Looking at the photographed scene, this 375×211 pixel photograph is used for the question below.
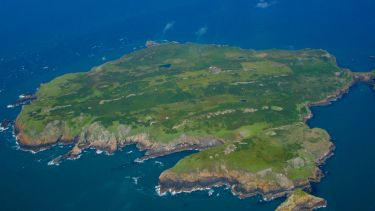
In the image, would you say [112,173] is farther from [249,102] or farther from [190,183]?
[249,102]

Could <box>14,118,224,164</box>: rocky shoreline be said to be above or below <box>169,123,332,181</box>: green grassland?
above

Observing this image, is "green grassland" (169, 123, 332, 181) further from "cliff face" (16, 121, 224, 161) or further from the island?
"cliff face" (16, 121, 224, 161)

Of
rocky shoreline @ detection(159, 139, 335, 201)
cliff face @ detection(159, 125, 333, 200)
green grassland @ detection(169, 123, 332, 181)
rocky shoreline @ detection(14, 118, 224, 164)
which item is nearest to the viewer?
rocky shoreline @ detection(159, 139, 335, 201)

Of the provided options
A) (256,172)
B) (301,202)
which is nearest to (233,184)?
(256,172)

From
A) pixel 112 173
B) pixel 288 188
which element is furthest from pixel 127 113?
pixel 288 188

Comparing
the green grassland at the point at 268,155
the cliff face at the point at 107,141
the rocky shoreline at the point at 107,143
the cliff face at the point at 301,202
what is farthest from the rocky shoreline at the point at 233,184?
the cliff face at the point at 107,141

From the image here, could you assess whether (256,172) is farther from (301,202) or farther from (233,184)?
(301,202)

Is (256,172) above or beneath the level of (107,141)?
beneath

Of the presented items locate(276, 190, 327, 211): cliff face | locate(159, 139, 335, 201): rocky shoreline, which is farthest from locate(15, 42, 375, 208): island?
locate(276, 190, 327, 211): cliff face

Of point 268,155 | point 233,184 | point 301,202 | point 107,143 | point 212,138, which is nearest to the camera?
point 301,202

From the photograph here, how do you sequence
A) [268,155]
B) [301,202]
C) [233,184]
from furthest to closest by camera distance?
[268,155], [233,184], [301,202]

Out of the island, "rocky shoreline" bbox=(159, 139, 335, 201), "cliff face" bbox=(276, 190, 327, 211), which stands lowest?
"cliff face" bbox=(276, 190, 327, 211)
